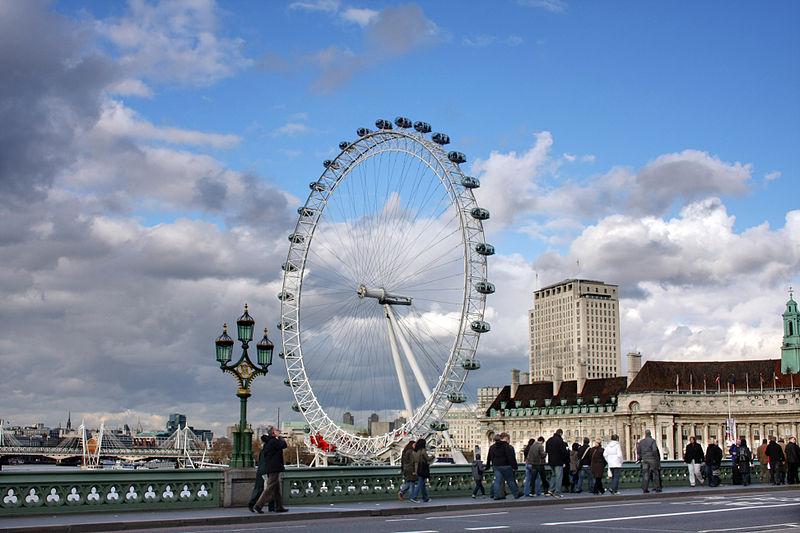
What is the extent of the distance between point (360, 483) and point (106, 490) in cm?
826

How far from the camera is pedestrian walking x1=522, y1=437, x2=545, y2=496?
1292 inches

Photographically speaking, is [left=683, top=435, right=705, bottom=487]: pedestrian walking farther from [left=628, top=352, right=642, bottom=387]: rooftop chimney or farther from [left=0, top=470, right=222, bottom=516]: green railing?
[left=628, top=352, right=642, bottom=387]: rooftop chimney

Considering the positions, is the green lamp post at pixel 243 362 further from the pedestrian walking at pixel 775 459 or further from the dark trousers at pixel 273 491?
the pedestrian walking at pixel 775 459

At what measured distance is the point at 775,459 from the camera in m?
40.8

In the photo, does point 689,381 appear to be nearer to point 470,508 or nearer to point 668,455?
point 668,455

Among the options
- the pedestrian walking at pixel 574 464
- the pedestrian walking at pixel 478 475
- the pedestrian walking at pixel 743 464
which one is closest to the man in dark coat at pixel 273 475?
the pedestrian walking at pixel 478 475

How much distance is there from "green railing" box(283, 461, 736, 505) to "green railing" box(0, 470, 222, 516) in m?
2.64

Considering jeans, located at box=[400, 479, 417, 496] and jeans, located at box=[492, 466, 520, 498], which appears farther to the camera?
jeans, located at box=[492, 466, 520, 498]

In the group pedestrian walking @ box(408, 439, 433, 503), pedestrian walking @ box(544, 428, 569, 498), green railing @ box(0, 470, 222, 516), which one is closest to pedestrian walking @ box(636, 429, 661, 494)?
pedestrian walking @ box(544, 428, 569, 498)

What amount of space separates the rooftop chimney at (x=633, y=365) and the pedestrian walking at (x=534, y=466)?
132 metres

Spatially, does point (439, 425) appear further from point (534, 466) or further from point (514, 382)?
point (514, 382)

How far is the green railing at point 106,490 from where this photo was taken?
2397 centimetres

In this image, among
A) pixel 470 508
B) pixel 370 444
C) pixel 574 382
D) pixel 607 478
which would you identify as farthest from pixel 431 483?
pixel 574 382

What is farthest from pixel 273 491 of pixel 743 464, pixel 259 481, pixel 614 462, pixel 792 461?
pixel 792 461
